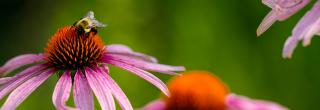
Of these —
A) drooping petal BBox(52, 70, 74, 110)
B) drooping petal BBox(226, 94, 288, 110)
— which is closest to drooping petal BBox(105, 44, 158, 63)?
drooping petal BBox(52, 70, 74, 110)

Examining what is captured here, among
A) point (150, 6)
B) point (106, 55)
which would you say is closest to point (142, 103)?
point (150, 6)

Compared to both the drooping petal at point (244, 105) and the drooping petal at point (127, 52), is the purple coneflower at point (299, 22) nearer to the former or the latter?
the drooping petal at point (127, 52)

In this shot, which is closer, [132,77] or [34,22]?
[132,77]

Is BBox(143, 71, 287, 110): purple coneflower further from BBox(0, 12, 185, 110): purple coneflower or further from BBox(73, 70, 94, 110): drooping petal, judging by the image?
BBox(73, 70, 94, 110): drooping petal

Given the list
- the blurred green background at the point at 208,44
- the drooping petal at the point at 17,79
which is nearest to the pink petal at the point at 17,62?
the drooping petal at the point at 17,79

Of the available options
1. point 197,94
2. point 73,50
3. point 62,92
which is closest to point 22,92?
point 62,92

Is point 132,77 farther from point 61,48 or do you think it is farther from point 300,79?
point 61,48

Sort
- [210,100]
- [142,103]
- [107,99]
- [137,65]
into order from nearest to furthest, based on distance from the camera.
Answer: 1. [107,99]
2. [137,65]
3. [210,100]
4. [142,103]

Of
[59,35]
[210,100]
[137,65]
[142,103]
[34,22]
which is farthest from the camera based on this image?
[34,22]
